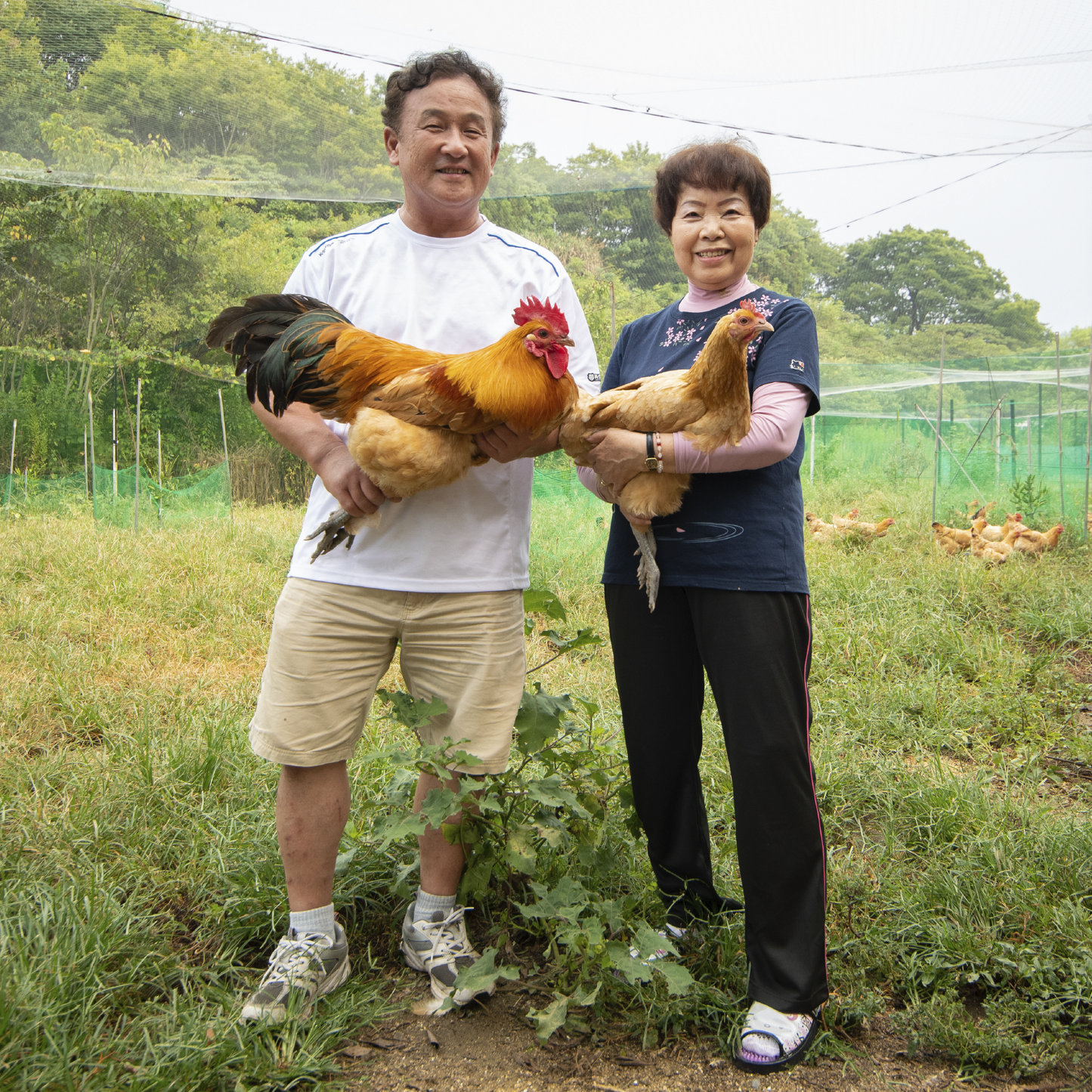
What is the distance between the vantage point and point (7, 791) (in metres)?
3.04

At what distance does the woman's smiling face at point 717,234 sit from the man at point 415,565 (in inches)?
13.8

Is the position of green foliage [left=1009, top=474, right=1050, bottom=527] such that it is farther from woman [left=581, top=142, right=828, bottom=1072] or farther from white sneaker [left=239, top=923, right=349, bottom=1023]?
white sneaker [left=239, top=923, right=349, bottom=1023]

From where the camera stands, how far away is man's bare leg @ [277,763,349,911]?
211 cm

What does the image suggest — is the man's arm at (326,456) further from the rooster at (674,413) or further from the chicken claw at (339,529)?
the rooster at (674,413)

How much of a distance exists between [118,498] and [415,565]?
8.51 m

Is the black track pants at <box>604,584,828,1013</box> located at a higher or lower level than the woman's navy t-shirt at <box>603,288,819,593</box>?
lower

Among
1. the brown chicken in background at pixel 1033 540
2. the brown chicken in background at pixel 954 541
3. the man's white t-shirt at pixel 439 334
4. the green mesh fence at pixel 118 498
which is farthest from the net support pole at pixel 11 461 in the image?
the brown chicken in background at pixel 1033 540

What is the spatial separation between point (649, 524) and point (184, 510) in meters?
8.45

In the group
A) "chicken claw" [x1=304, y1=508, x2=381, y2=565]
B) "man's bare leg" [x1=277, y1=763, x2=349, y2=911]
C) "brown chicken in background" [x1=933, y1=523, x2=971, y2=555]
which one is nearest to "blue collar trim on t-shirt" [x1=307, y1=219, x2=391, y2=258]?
"chicken claw" [x1=304, y1=508, x2=381, y2=565]

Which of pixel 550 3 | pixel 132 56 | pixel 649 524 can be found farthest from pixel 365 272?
pixel 132 56

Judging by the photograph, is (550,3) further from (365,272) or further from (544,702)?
(544,702)

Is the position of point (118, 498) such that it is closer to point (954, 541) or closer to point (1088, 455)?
point (954, 541)

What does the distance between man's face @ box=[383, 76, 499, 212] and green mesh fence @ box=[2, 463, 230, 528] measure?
7.15m

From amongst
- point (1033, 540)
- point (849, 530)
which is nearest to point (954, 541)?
point (1033, 540)
